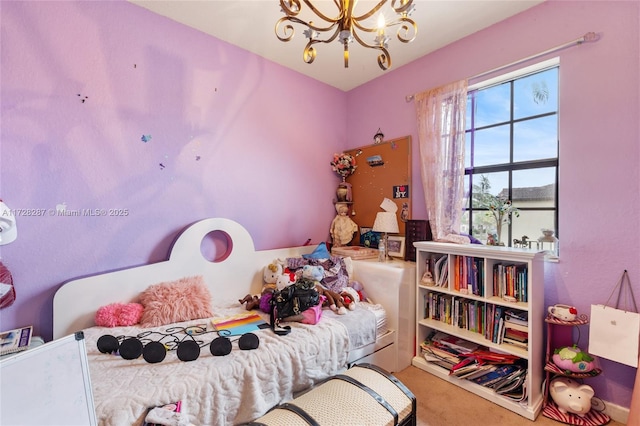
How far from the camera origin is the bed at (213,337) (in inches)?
47.2

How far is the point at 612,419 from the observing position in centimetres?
169

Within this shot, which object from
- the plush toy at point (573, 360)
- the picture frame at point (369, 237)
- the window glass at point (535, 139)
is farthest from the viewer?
the picture frame at point (369, 237)

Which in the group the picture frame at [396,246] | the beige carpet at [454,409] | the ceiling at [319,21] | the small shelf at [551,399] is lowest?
the beige carpet at [454,409]

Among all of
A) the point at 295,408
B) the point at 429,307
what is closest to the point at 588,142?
the point at 429,307

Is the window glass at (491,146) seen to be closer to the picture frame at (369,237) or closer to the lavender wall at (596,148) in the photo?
the lavender wall at (596,148)

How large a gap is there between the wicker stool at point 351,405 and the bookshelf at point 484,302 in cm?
89

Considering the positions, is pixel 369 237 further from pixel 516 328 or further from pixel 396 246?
pixel 516 328

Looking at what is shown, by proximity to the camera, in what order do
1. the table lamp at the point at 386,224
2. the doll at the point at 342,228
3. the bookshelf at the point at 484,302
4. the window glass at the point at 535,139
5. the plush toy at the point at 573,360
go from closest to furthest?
the plush toy at the point at 573,360
the bookshelf at the point at 484,302
the window glass at the point at 535,139
the table lamp at the point at 386,224
the doll at the point at 342,228

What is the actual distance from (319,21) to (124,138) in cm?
157

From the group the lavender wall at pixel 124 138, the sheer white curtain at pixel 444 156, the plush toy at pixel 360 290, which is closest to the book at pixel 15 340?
the lavender wall at pixel 124 138

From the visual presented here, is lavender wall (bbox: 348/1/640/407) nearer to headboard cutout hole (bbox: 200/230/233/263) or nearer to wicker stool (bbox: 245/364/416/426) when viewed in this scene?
wicker stool (bbox: 245/364/416/426)

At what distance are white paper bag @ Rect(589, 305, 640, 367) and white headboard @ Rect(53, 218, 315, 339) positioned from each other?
210cm

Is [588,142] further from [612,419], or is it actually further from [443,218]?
[612,419]

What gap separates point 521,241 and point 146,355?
7.95 feet
